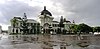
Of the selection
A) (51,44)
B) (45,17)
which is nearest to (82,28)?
(45,17)

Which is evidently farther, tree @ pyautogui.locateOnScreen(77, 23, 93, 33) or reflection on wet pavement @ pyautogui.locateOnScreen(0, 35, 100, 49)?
tree @ pyautogui.locateOnScreen(77, 23, 93, 33)

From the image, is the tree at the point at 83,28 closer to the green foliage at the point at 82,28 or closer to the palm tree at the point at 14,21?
the green foliage at the point at 82,28

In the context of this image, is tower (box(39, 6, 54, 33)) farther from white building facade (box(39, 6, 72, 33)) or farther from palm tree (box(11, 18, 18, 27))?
palm tree (box(11, 18, 18, 27))

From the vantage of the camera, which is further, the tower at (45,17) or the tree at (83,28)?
the tower at (45,17)

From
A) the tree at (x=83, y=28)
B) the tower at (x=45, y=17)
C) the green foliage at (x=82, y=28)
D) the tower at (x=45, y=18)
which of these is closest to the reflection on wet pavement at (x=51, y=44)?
the tree at (x=83, y=28)

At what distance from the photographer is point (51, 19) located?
416 ft

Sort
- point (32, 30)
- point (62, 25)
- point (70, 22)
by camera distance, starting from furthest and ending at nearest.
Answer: point (70, 22) → point (62, 25) → point (32, 30)

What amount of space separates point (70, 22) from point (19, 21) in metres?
37.2

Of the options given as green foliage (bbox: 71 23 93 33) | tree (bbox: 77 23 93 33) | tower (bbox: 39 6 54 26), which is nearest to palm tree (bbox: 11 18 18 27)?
tower (bbox: 39 6 54 26)

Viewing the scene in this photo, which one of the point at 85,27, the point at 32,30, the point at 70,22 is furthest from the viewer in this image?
the point at 70,22

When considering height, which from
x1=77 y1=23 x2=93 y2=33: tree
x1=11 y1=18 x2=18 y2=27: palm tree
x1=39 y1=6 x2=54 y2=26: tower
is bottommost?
x1=77 y1=23 x2=93 y2=33: tree

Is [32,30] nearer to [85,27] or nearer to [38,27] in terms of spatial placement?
[38,27]

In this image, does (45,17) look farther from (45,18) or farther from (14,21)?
(14,21)

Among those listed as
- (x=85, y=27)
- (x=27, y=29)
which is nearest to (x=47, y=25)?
(x=27, y=29)
